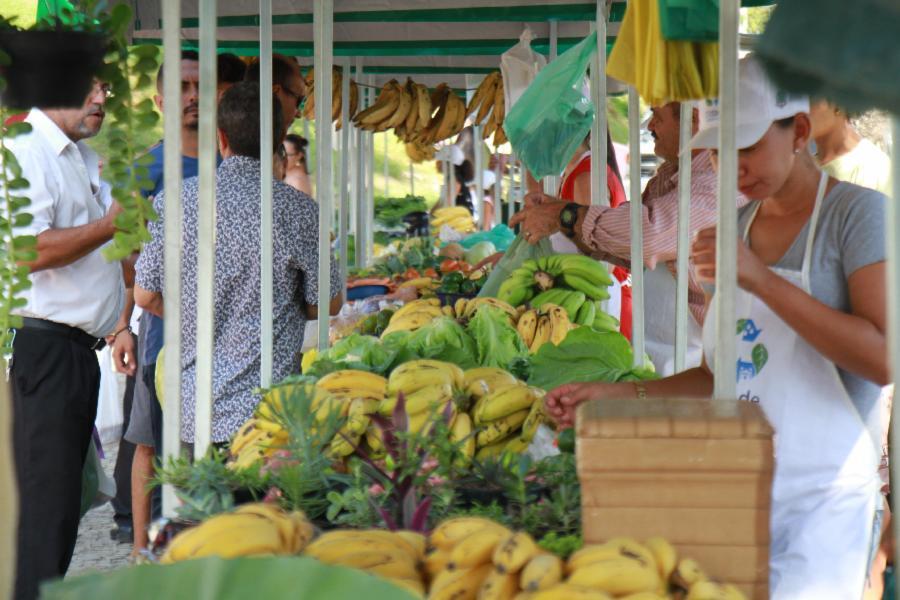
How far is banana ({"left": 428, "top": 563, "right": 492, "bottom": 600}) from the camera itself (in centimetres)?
127

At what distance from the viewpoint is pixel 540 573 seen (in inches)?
47.4

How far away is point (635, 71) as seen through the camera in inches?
76.2

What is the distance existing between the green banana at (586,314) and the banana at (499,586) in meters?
3.05

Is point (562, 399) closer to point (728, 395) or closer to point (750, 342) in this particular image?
point (750, 342)

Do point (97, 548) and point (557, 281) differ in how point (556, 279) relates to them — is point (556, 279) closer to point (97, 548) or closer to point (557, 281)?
point (557, 281)

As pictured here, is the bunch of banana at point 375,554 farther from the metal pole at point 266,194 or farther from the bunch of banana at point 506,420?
the metal pole at point 266,194

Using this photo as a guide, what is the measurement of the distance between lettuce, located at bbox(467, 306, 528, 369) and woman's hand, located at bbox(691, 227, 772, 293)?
5.07 ft

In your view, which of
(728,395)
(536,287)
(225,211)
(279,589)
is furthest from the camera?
(536,287)

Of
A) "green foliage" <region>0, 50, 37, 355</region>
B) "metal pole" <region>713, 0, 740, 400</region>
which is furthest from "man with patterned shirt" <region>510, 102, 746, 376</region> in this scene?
"green foliage" <region>0, 50, 37, 355</region>

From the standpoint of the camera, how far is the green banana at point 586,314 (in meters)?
4.27

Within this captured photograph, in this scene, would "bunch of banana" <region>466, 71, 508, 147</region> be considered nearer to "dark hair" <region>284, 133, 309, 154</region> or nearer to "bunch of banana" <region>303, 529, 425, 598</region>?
"dark hair" <region>284, 133, 309, 154</region>

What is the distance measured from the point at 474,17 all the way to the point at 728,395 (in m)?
3.48

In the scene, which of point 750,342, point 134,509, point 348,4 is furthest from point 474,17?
point 750,342

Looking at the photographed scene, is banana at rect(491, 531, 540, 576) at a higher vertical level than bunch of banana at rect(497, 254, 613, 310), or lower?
lower
